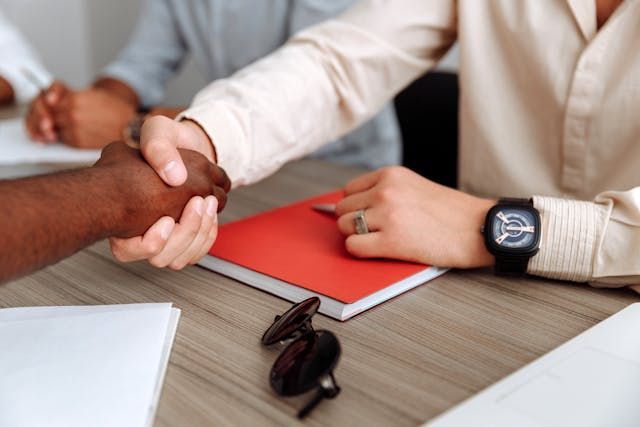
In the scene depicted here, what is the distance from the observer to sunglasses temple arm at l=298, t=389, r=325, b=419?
477 mm

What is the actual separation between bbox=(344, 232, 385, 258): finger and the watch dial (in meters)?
0.12

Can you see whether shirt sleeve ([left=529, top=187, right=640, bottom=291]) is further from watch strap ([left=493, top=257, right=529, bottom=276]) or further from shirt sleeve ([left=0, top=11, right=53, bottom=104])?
shirt sleeve ([left=0, top=11, right=53, bottom=104])

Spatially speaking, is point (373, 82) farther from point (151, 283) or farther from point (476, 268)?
point (151, 283)

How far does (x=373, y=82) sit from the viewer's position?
1098mm

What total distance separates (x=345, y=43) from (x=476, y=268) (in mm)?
473

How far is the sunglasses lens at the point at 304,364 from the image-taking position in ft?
1.60

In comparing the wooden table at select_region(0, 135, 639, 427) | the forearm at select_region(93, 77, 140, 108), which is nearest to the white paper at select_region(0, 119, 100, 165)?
the forearm at select_region(93, 77, 140, 108)

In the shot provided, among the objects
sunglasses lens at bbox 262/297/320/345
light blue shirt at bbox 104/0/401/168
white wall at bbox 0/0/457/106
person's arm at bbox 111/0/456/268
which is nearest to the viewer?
sunglasses lens at bbox 262/297/320/345

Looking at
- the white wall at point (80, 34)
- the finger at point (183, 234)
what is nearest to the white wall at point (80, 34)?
the white wall at point (80, 34)

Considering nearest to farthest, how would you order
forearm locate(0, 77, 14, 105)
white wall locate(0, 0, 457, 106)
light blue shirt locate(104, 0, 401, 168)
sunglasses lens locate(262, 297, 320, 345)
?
sunglasses lens locate(262, 297, 320, 345), light blue shirt locate(104, 0, 401, 168), forearm locate(0, 77, 14, 105), white wall locate(0, 0, 457, 106)

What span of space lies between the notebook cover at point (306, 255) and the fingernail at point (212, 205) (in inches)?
2.2

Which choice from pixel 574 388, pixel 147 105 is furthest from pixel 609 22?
pixel 147 105

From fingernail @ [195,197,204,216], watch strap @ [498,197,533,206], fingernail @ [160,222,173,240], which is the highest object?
fingernail @ [195,197,204,216]

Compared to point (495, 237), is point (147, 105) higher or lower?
lower
